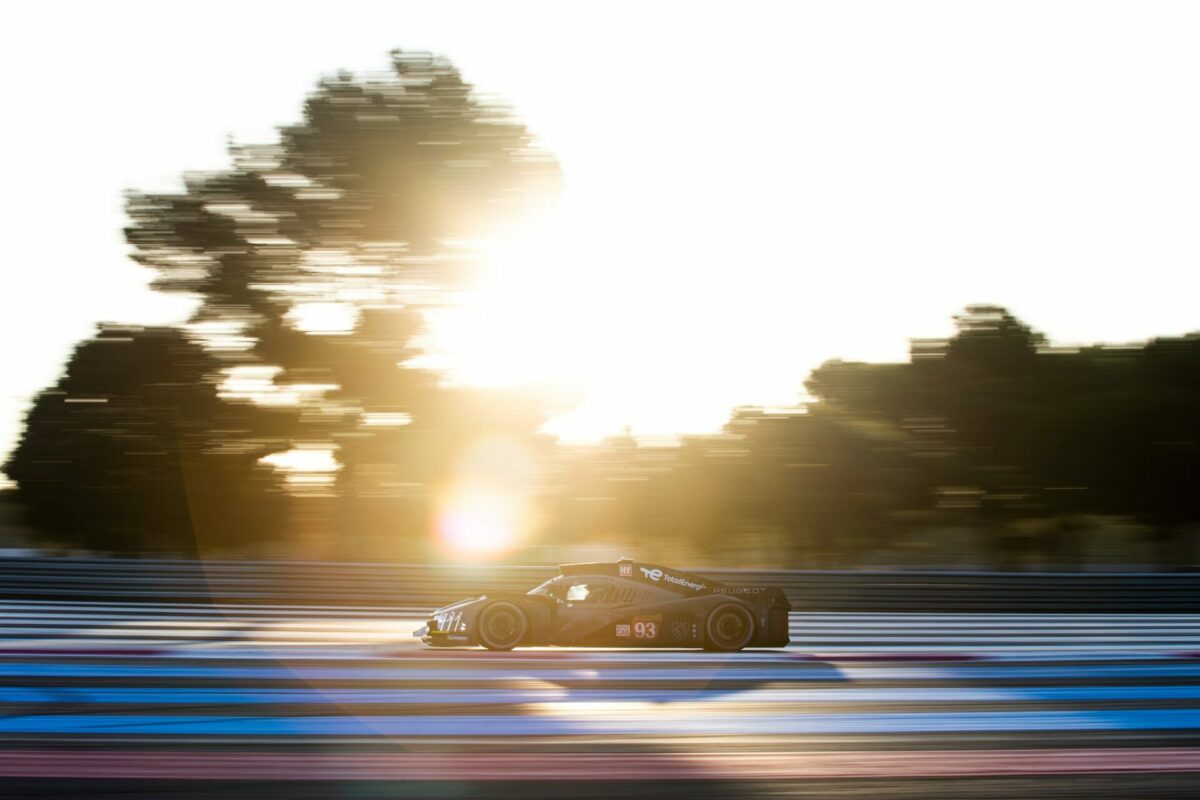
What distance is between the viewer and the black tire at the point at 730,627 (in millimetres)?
11844

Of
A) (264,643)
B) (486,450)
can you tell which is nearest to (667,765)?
(264,643)

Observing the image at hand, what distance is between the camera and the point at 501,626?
37.9 ft

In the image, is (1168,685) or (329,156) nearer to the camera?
(1168,685)

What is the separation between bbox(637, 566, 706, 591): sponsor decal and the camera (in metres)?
11.8

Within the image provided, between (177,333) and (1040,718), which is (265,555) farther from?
(1040,718)

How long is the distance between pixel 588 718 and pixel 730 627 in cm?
452

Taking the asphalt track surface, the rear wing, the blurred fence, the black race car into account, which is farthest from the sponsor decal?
the blurred fence

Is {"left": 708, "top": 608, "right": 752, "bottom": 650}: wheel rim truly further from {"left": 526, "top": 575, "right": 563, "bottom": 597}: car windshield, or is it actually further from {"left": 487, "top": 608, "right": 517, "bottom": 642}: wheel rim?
{"left": 487, "top": 608, "right": 517, "bottom": 642}: wheel rim

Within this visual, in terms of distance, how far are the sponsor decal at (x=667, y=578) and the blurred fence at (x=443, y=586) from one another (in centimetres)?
562

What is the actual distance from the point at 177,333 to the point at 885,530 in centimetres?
1409

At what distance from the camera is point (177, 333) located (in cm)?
2372

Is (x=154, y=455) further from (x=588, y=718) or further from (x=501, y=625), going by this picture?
(x=588, y=718)

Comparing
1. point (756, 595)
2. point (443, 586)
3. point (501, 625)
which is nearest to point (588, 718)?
point (501, 625)

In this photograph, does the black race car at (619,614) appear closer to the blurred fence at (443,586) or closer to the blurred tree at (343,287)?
the blurred fence at (443,586)
